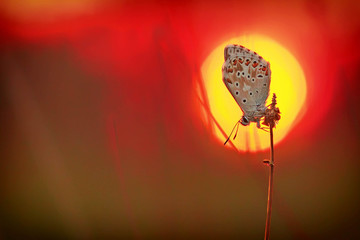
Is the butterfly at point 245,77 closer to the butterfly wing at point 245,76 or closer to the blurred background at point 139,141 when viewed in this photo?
the butterfly wing at point 245,76

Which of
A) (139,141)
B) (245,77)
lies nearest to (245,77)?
(245,77)

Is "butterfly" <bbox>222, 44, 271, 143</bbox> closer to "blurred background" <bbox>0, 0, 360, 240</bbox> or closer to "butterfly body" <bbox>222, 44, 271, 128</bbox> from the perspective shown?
"butterfly body" <bbox>222, 44, 271, 128</bbox>

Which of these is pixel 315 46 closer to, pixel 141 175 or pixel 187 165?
pixel 187 165

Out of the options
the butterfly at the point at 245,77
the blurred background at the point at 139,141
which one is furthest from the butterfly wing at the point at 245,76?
the blurred background at the point at 139,141

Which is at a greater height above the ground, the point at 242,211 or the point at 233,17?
the point at 233,17

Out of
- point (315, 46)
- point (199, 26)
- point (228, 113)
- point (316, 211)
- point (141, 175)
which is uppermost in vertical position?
point (199, 26)

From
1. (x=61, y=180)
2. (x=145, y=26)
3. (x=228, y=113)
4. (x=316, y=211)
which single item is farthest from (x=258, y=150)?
(x=61, y=180)
